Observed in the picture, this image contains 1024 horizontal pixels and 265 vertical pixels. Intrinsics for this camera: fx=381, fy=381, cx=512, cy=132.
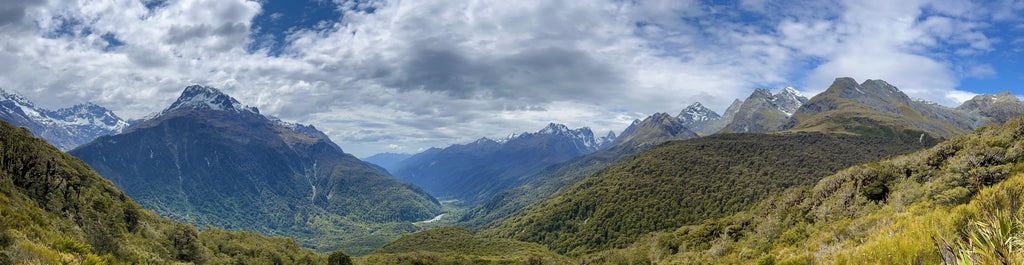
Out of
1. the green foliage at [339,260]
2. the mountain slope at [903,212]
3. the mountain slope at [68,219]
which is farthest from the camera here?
the green foliage at [339,260]

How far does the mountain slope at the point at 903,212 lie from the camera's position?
1299 centimetres

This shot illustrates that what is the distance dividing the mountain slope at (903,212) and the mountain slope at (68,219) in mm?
34610

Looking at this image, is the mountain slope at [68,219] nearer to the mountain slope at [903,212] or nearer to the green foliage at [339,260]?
the green foliage at [339,260]

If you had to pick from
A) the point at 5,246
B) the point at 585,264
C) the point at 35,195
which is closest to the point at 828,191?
the point at 585,264

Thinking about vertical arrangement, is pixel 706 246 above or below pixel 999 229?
below

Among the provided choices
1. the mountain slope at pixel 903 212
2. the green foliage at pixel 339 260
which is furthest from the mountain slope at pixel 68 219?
the mountain slope at pixel 903 212

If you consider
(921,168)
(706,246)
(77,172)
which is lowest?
(706,246)

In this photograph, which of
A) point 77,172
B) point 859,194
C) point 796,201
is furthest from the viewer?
point 796,201

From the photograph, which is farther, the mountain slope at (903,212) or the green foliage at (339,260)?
the green foliage at (339,260)

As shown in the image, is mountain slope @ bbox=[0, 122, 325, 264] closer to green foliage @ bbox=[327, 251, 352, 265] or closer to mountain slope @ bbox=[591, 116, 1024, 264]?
green foliage @ bbox=[327, 251, 352, 265]

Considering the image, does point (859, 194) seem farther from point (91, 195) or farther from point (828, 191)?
point (91, 195)

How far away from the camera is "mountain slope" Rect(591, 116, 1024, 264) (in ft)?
42.6

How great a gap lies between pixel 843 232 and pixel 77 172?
107322mm

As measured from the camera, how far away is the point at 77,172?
2522 inches
